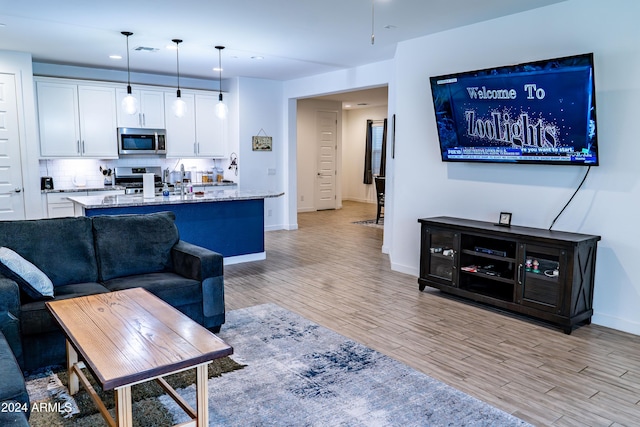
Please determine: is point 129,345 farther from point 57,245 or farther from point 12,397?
point 57,245

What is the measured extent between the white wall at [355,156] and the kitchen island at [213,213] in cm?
697

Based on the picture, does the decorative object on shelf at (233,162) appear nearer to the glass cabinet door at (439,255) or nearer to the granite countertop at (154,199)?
the granite countertop at (154,199)

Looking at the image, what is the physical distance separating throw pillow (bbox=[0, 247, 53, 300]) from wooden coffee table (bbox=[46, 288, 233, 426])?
14.8 inches

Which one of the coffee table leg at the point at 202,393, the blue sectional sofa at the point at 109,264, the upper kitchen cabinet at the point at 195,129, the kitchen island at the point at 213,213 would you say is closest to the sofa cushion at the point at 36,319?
the blue sectional sofa at the point at 109,264

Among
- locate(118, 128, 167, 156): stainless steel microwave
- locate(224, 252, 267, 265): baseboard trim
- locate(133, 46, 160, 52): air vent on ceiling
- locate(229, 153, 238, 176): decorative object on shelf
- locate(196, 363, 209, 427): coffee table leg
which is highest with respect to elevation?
locate(133, 46, 160, 52): air vent on ceiling

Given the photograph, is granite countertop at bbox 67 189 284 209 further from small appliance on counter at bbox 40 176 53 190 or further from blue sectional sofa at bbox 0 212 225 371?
small appliance on counter at bbox 40 176 53 190

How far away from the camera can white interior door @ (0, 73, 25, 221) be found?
6094 millimetres

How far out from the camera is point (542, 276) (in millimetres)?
3869

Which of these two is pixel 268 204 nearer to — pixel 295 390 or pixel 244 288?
pixel 244 288

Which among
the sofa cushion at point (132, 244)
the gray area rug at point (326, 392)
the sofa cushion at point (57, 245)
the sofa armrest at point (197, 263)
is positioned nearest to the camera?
the gray area rug at point (326, 392)

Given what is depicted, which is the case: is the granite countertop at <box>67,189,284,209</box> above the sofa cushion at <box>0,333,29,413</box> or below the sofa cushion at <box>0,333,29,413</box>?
above

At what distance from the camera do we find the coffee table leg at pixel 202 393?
82.7 inches

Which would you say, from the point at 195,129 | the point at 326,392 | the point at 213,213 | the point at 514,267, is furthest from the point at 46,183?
the point at 514,267

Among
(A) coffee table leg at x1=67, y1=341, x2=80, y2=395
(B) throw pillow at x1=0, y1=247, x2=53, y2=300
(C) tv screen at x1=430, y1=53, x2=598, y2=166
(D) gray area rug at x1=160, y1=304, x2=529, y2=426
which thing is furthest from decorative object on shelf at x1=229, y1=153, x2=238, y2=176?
(A) coffee table leg at x1=67, y1=341, x2=80, y2=395
